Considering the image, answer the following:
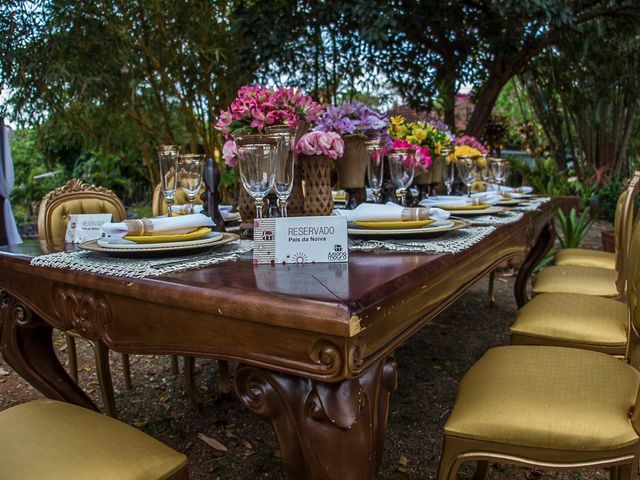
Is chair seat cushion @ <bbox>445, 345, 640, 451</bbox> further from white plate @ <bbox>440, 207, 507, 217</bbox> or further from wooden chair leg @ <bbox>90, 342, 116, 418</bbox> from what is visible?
wooden chair leg @ <bbox>90, 342, 116, 418</bbox>

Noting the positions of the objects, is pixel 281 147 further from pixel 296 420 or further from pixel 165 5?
pixel 165 5

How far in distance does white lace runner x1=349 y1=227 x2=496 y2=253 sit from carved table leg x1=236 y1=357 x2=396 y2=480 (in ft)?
0.99

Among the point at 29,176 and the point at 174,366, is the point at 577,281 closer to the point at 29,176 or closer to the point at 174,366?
the point at 174,366

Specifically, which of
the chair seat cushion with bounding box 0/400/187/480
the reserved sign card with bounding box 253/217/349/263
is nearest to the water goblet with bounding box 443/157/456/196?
the reserved sign card with bounding box 253/217/349/263

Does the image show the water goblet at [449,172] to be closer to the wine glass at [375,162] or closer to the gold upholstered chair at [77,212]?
the wine glass at [375,162]

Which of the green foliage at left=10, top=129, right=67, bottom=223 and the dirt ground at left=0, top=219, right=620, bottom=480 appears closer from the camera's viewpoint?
the dirt ground at left=0, top=219, right=620, bottom=480

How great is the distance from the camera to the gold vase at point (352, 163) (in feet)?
4.99

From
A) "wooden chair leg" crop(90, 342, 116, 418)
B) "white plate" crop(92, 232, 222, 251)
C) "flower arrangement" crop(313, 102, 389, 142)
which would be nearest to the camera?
"white plate" crop(92, 232, 222, 251)

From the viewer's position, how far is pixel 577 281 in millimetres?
2178

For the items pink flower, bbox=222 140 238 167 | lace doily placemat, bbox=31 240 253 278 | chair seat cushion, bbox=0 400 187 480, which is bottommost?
chair seat cushion, bbox=0 400 187 480

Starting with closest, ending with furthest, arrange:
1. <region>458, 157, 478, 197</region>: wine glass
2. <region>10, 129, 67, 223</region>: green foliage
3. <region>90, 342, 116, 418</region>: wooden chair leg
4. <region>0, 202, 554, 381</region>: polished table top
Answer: <region>0, 202, 554, 381</region>: polished table top, <region>90, 342, 116, 418</region>: wooden chair leg, <region>458, 157, 478, 197</region>: wine glass, <region>10, 129, 67, 223</region>: green foliage

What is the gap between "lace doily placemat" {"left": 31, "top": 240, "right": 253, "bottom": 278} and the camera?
87 centimetres

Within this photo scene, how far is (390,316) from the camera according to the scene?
74 cm

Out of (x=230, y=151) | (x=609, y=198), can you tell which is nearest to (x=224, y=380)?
(x=230, y=151)
